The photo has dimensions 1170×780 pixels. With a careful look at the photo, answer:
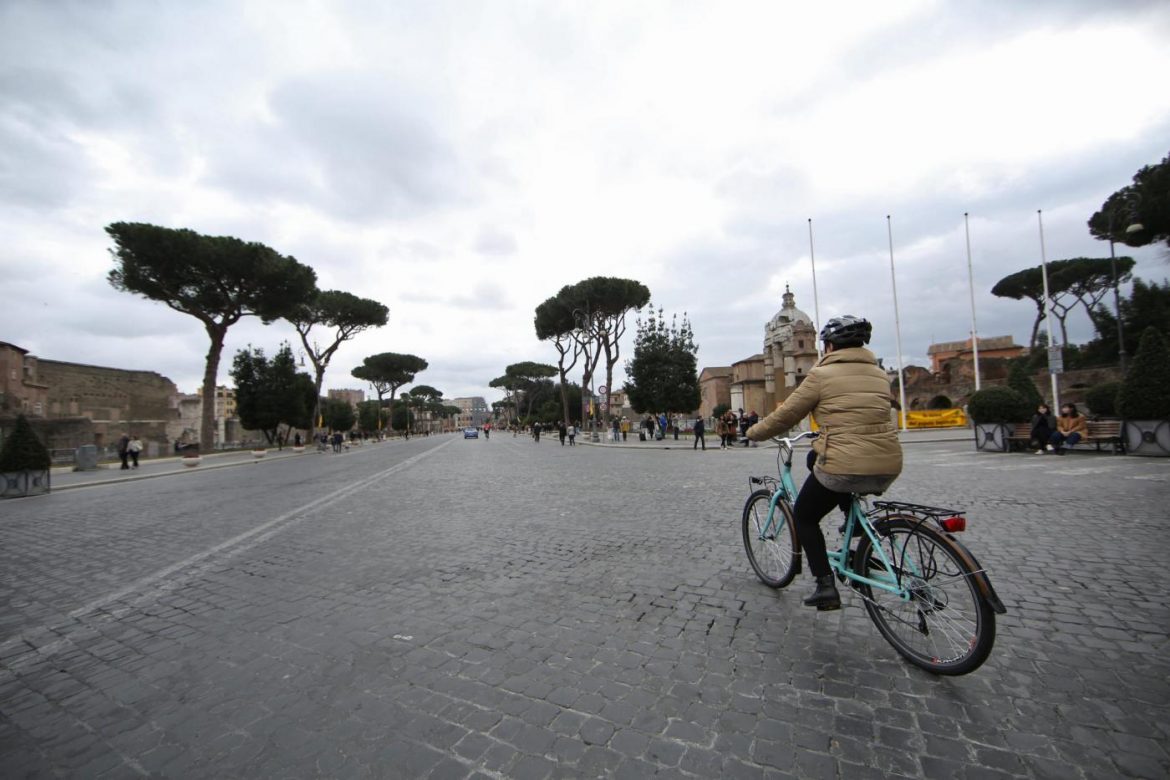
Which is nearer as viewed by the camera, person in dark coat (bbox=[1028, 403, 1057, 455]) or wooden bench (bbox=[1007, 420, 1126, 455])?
wooden bench (bbox=[1007, 420, 1126, 455])

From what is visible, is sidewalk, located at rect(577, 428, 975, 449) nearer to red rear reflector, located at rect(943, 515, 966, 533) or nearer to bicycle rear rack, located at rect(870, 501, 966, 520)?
bicycle rear rack, located at rect(870, 501, 966, 520)

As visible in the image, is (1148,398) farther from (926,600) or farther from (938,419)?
(938,419)

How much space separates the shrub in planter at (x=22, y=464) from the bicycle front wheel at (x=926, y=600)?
17.2 metres

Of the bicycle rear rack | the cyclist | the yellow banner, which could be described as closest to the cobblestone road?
the cyclist

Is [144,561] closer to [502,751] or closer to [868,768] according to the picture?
[502,751]

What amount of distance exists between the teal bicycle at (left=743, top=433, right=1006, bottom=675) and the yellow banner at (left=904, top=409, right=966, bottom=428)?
124ft

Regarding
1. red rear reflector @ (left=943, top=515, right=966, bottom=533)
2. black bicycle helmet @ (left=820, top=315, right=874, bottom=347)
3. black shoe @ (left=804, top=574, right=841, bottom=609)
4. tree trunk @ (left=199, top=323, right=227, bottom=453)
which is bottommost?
black shoe @ (left=804, top=574, right=841, bottom=609)

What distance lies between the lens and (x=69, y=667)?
9.37ft

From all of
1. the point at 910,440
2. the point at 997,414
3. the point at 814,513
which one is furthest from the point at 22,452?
the point at 910,440

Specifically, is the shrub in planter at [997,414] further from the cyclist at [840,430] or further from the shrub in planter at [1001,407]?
the cyclist at [840,430]

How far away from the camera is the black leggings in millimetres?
3008

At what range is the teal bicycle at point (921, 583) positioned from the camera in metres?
2.32

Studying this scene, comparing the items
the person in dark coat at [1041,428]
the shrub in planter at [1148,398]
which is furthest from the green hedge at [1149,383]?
the person in dark coat at [1041,428]

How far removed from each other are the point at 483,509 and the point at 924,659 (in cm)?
607
